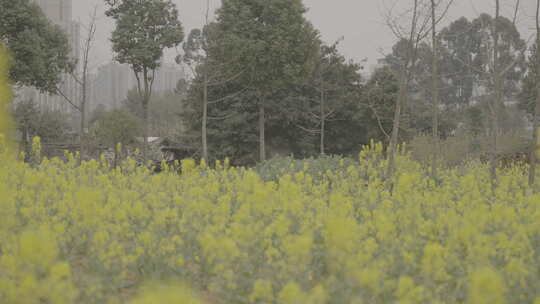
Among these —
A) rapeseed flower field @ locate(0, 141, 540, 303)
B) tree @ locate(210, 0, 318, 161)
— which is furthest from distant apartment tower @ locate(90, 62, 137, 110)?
rapeseed flower field @ locate(0, 141, 540, 303)

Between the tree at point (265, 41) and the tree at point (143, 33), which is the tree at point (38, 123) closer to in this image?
the tree at point (143, 33)

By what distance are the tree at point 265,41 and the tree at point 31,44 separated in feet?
19.6

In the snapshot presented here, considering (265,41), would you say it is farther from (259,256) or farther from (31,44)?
(259,256)

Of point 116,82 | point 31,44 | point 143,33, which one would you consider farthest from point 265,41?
point 116,82

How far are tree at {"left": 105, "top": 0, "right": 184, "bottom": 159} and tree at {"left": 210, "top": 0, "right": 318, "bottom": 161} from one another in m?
2.12

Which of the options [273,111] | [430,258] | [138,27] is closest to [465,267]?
[430,258]

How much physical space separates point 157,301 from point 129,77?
258ft

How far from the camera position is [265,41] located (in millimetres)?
19391

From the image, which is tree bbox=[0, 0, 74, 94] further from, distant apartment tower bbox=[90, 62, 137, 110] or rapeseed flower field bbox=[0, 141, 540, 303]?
distant apartment tower bbox=[90, 62, 137, 110]

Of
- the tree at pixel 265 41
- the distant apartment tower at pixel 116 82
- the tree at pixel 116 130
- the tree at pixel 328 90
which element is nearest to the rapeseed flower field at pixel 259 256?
the tree at pixel 265 41

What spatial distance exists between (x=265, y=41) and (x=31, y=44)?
8.43 meters

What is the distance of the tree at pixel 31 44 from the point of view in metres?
17.0

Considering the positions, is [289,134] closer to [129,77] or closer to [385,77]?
[385,77]

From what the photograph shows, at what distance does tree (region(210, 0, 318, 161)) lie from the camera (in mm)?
19312
